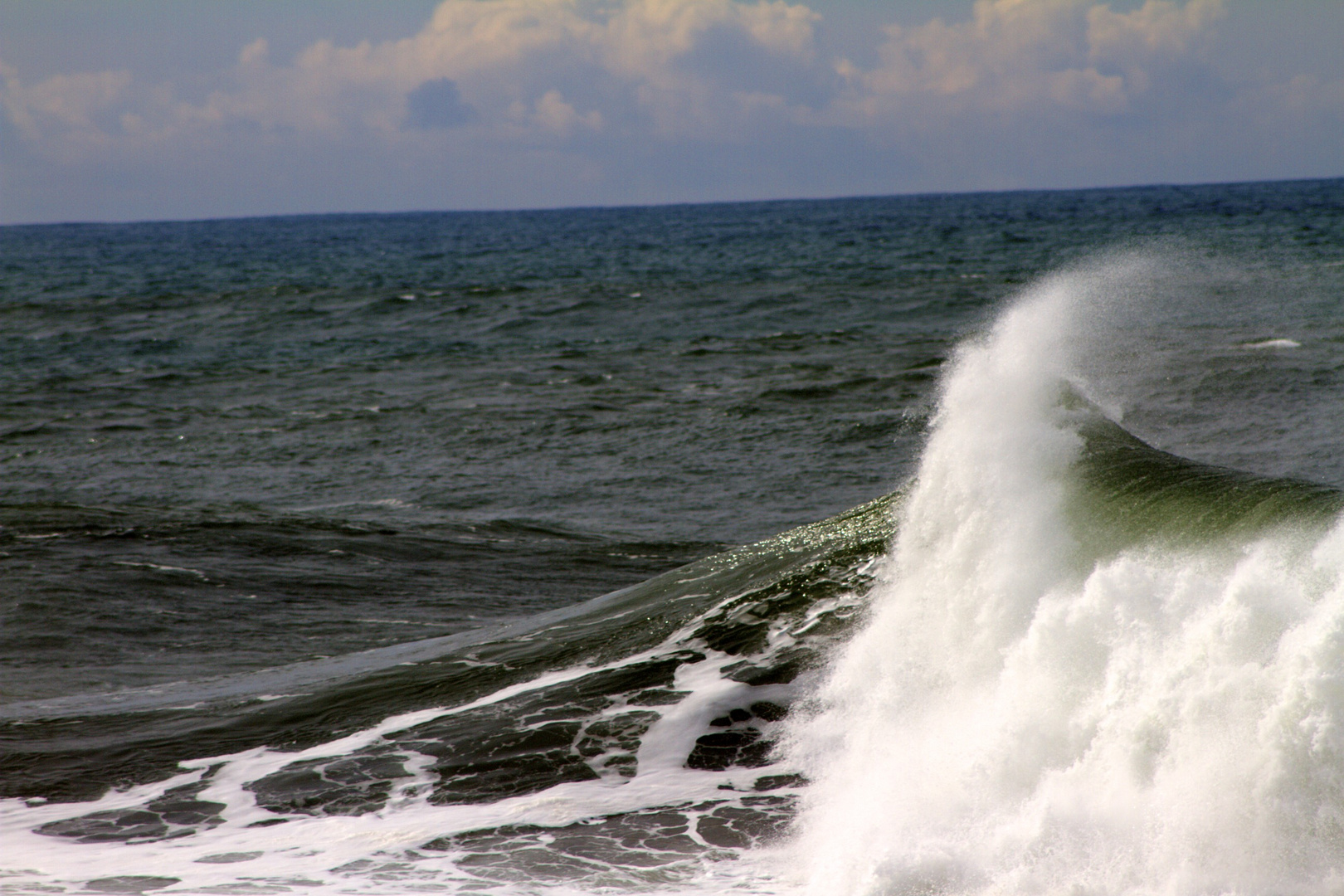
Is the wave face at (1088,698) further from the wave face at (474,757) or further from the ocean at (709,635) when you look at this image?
the wave face at (474,757)

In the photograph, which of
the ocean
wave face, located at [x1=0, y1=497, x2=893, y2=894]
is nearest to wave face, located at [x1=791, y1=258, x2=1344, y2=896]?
the ocean

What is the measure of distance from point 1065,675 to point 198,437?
14746 mm

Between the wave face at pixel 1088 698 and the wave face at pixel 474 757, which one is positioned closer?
the wave face at pixel 1088 698

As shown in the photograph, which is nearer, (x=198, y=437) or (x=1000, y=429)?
(x=1000, y=429)

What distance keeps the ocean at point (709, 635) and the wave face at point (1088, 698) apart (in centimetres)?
2

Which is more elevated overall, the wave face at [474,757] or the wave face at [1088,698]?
the wave face at [1088,698]

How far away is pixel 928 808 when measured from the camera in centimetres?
535

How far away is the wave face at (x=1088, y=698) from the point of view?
4.79m

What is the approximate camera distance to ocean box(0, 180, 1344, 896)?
16.8ft

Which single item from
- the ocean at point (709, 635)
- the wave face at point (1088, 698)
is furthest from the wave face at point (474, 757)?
the wave face at point (1088, 698)

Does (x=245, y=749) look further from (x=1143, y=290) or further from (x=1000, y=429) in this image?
(x=1143, y=290)

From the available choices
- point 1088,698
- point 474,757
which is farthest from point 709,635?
point 1088,698

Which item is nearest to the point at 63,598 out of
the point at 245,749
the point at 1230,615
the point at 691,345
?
the point at 245,749

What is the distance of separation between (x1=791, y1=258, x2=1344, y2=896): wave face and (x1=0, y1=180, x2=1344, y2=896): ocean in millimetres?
18
